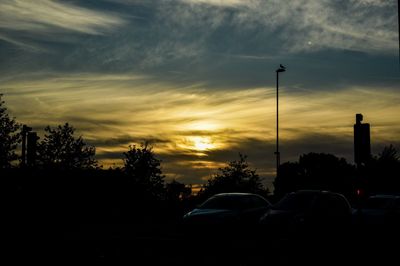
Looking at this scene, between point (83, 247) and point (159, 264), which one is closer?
point (159, 264)

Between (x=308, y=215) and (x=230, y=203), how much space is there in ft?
8.27

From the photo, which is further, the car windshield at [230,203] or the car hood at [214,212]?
the car windshield at [230,203]

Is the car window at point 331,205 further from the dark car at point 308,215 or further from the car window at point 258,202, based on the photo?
the car window at point 258,202

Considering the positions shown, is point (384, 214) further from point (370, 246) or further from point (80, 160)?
point (80, 160)

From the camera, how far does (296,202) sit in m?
19.8

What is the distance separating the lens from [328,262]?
1380cm

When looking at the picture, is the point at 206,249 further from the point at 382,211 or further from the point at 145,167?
the point at 145,167

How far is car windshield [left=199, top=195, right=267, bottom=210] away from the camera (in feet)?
63.8

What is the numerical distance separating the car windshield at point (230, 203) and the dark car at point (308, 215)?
30.2 inches

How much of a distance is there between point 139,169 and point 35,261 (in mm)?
57778

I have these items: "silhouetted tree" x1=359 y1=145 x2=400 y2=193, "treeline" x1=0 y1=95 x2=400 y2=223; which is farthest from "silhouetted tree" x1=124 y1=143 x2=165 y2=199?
"silhouetted tree" x1=359 y1=145 x2=400 y2=193

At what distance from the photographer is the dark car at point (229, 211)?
18.3m

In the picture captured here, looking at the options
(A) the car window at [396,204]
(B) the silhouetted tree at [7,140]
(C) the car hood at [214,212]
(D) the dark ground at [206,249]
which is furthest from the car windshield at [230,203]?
(B) the silhouetted tree at [7,140]

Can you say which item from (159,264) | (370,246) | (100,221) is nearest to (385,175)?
(100,221)
